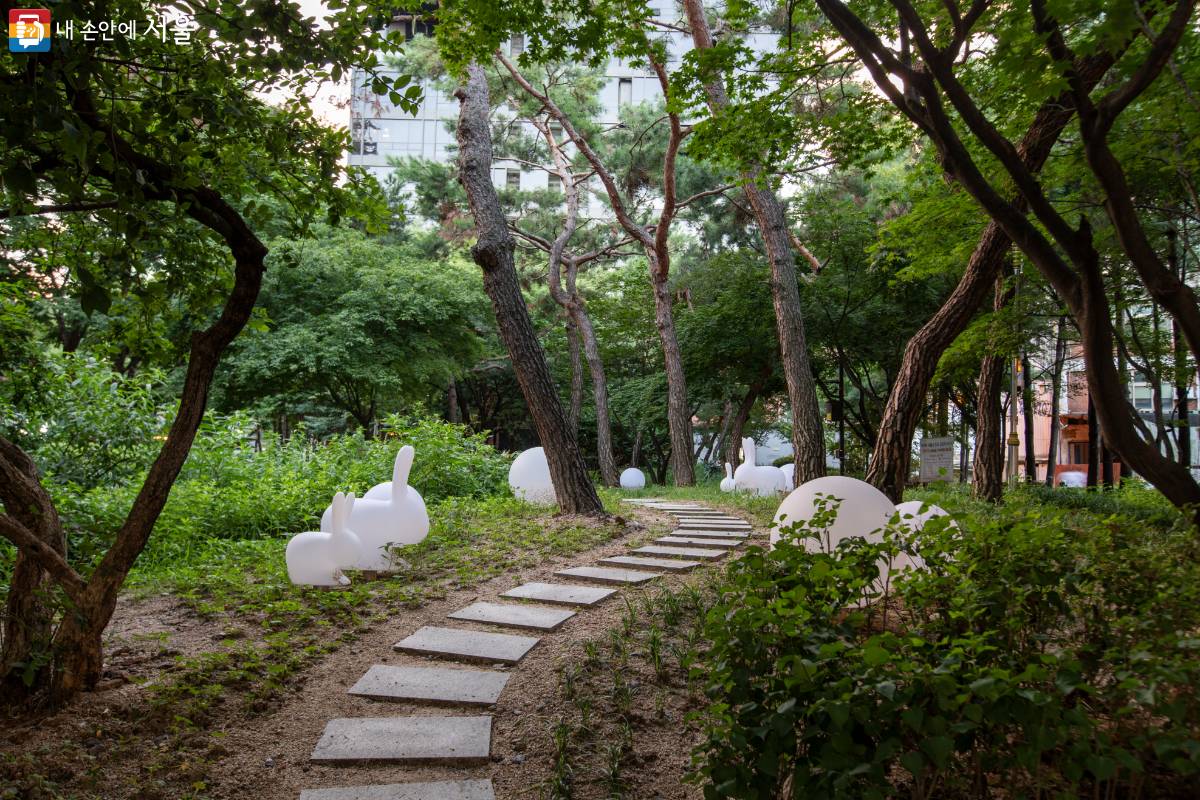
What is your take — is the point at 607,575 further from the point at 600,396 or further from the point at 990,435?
the point at 600,396

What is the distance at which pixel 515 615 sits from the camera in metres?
4.59

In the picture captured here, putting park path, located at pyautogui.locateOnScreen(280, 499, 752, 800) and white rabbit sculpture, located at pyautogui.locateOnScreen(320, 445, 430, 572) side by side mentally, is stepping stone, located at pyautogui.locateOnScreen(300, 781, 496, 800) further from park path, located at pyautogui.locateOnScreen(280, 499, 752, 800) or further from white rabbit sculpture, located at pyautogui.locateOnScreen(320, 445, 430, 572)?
white rabbit sculpture, located at pyautogui.locateOnScreen(320, 445, 430, 572)

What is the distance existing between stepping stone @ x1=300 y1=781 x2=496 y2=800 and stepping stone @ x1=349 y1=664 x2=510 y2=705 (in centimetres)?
70

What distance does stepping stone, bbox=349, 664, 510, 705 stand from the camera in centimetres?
343

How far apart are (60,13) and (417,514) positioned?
14.6 feet

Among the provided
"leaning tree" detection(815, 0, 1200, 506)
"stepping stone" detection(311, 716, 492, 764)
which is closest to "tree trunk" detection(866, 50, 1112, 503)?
"leaning tree" detection(815, 0, 1200, 506)

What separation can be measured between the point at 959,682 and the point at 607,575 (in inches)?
147

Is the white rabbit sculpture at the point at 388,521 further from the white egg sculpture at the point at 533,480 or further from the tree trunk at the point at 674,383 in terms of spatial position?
the tree trunk at the point at 674,383

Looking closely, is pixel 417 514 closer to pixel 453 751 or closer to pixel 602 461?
pixel 453 751

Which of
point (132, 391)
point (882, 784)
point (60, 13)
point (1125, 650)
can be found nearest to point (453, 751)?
point (882, 784)

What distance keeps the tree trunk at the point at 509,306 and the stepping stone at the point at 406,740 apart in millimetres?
5129

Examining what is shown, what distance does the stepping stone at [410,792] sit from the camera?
260 cm

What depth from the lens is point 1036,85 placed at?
3.31 meters

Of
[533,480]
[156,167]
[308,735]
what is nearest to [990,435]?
[533,480]
